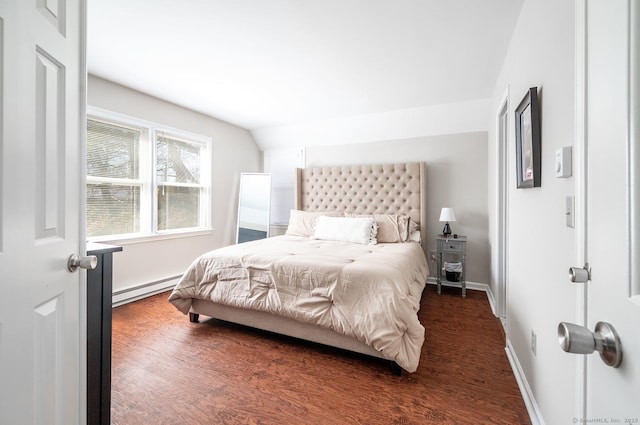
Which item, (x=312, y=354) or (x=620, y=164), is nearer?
(x=620, y=164)

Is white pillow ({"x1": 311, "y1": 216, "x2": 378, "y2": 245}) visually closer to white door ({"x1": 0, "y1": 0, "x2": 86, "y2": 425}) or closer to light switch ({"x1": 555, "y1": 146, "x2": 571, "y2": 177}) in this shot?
light switch ({"x1": 555, "y1": 146, "x2": 571, "y2": 177})

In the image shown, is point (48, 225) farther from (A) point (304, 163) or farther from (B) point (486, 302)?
(A) point (304, 163)

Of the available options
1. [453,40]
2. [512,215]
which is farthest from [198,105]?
[512,215]

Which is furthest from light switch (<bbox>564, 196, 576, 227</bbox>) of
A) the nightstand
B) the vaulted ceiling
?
the nightstand

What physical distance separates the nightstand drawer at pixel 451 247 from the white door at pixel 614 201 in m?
3.01

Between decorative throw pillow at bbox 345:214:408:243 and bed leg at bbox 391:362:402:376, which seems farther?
decorative throw pillow at bbox 345:214:408:243

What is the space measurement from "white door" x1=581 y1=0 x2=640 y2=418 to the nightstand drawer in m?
3.01

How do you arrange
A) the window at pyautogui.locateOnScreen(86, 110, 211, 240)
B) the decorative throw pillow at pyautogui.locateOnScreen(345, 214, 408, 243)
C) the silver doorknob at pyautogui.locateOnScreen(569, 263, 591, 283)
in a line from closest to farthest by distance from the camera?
the silver doorknob at pyautogui.locateOnScreen(569, 263, 591, 283) → the window at pyautogui.locateOnScreen(86, 110, 211, 240) → the decorative throw pillow at pyautogui.locateOnScreen(345, 214, 408, 243)

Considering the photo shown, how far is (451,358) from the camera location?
206 centimetres

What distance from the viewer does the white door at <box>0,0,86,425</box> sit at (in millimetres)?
663

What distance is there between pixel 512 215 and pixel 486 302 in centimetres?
161

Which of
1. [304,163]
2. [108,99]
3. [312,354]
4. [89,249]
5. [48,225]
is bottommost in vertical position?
[312,354]

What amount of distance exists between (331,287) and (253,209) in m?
2.92

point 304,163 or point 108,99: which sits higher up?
point 108,99
